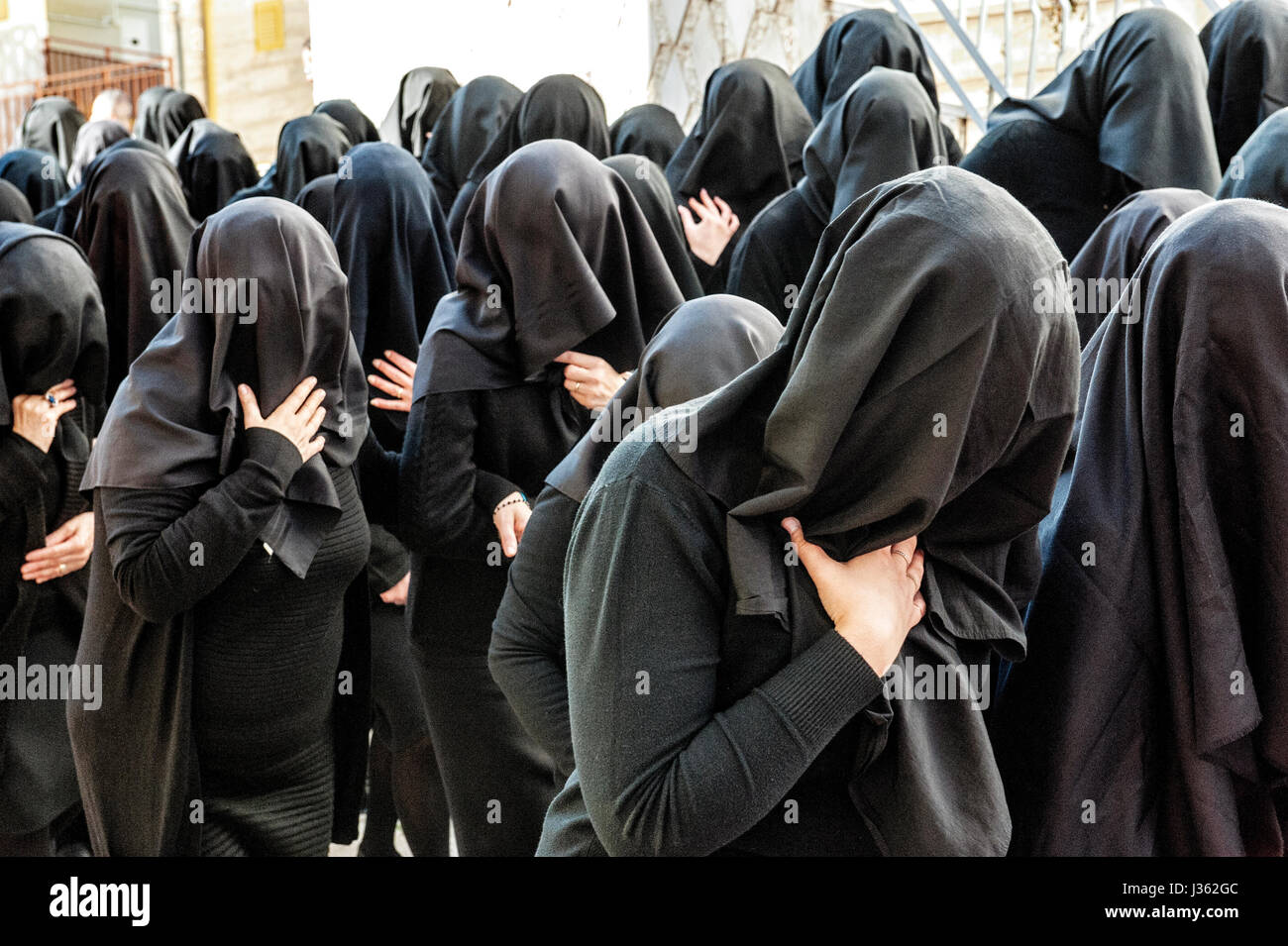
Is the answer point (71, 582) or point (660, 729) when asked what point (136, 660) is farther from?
point (660, 729)

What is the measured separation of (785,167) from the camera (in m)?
4.16

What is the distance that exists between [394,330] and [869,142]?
4.42 feet

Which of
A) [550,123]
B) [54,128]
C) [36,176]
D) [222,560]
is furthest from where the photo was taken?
[54,128]

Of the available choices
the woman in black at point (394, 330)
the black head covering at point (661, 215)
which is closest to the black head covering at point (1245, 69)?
the black head covering at point (661, 215)

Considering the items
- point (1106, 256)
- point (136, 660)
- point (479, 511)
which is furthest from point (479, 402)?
point (1106, 256)

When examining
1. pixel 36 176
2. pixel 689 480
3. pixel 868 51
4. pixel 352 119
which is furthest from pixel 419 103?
pixel 689 480

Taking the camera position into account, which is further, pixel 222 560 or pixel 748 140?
pixel 748 140

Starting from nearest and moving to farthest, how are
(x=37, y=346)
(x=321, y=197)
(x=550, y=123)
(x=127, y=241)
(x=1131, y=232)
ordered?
1. (x=1131, y=232)
2. (x=37, y=346)
3. (x=321, y=197)
4. (x=127, y=241)
5. (x=550, y=123)

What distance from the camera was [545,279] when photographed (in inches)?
103

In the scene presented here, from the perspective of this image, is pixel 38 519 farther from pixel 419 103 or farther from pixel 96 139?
pixel 96 139

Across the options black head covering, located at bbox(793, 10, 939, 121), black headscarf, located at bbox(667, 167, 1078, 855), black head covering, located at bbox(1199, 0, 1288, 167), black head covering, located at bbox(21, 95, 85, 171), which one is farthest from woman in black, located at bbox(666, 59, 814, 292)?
black head covering, located at bbox(21, 95, 85, 171)

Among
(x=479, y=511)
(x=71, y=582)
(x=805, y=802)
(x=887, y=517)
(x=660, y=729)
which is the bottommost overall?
(x=71, y=582)

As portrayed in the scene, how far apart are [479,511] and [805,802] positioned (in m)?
1.42

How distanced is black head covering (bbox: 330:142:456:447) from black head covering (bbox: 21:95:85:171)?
16.4 ft
